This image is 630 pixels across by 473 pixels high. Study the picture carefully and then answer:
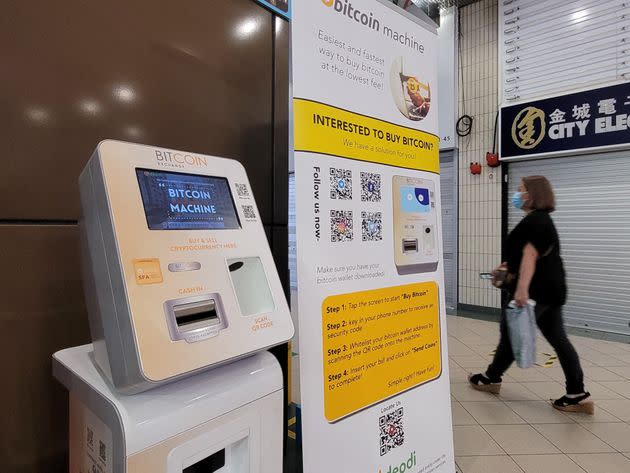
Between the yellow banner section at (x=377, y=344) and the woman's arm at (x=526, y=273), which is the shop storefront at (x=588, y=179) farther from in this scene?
the yellow banner section at (x=377, y=344)

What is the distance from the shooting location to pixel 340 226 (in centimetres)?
146

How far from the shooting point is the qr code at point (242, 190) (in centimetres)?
105

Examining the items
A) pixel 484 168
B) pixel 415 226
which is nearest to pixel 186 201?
pixel 415 226

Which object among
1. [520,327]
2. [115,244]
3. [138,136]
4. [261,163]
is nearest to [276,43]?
[261,163]

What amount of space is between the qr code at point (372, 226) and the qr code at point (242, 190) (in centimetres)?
60

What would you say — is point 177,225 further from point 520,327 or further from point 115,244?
point 520,327

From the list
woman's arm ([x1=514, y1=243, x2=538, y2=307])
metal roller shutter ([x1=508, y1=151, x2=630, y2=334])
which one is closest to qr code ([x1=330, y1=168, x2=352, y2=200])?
woman's arm ([x1=514, y1=243, x2=538, y2=307])

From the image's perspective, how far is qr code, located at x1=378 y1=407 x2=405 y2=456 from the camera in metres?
1.57

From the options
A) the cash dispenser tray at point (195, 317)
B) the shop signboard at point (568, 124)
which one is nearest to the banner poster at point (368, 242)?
the cash dispenser tray at point (195, 317)

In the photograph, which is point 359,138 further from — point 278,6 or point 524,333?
point 524,333

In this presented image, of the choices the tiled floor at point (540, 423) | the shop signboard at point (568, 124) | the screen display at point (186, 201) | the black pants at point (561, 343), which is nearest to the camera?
the screen display at point (186, 201)

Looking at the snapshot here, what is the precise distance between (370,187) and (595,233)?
433 cm

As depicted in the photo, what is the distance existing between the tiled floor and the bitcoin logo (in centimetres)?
253

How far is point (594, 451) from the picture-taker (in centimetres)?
233
